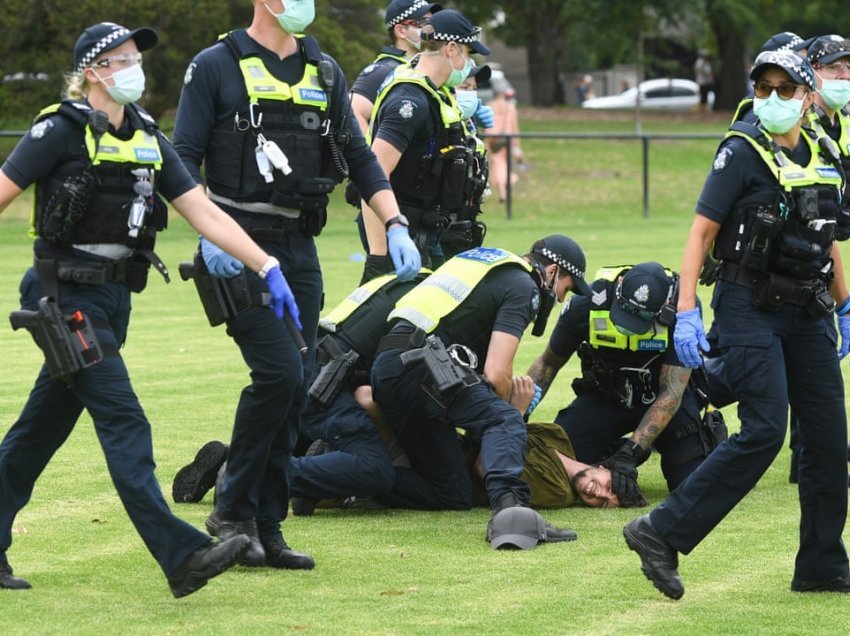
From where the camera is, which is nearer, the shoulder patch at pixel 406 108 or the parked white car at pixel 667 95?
the shoulder patch at pixel 406 108

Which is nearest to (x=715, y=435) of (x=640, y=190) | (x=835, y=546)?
(x=835, y=546)

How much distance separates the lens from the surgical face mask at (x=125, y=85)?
554 cm

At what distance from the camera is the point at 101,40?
5.60 m

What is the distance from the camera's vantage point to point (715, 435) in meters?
8.24

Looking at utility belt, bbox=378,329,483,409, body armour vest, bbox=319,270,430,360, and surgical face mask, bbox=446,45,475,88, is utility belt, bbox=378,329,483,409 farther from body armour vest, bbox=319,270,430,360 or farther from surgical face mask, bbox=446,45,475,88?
surgical face mask, bbox=446,45,475,88

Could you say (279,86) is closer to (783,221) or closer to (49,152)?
(49,152)

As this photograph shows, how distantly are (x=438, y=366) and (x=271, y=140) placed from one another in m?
1.44

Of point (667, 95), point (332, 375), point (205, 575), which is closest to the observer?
point (205, 575)

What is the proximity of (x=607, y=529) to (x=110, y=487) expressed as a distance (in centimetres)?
237

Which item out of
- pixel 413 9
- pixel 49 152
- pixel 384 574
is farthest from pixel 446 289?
pixel 413 9

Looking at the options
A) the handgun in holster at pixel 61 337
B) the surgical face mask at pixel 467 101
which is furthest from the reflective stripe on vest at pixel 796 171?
the surgical face mask at pixel 467 101

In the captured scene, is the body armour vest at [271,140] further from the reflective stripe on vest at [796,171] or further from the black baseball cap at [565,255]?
the black baseball cap at [565,255]

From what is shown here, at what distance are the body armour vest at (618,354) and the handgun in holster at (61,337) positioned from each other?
10.7ft

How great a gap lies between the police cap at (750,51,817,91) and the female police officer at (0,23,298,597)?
1867 millimetres
